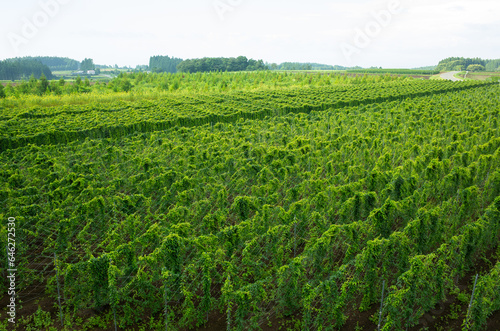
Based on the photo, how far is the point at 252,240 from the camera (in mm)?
7344

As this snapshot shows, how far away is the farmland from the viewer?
21.1ft

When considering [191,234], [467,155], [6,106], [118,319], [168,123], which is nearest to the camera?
[118,319]

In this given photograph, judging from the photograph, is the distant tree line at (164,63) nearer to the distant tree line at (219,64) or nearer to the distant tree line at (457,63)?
the distant tree line at (219,64)

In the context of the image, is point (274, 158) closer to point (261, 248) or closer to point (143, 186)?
point (143, 186)

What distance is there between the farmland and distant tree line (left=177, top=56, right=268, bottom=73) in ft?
378

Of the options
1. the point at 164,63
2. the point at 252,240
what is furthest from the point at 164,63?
the point at 252,240

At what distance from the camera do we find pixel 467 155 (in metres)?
12.4

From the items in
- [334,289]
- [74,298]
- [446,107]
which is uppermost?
[446,107]

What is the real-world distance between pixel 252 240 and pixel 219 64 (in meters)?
128

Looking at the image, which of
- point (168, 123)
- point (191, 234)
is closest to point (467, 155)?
point (191, 234)

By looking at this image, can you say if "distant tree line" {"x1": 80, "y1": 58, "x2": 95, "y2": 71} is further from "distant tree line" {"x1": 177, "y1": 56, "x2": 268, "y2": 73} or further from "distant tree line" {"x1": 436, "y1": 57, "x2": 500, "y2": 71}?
"distant tree line" {"x1": 436, "y1": 57, "x2": 500, "y2": 71}

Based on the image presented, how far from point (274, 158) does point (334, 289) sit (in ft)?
26.5

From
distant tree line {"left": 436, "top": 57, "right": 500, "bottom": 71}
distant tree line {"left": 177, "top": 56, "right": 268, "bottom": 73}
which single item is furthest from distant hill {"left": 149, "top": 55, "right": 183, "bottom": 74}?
distant tree line {"left": 436, "top": 57, "right": 500, "bottom": 71}

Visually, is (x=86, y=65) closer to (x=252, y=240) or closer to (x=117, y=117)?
(x=117, y=117)
